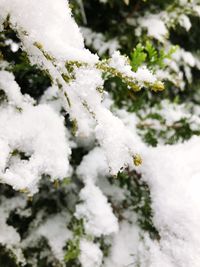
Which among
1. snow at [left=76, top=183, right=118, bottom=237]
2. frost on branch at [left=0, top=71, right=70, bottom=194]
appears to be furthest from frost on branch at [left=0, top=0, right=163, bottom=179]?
snow at [left=76, top=183, right=118, bottom=237]

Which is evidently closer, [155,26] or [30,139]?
[30,139]

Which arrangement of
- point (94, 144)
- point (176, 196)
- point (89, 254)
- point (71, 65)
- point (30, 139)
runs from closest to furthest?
point (71, 65), point (30, 139), point (176, 196), point (89, 254), point (94, 144)

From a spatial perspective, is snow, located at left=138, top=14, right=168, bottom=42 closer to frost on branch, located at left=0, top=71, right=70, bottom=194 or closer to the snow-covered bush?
the snow-covered bush

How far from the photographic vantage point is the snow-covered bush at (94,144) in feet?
4.71

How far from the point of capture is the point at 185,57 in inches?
115

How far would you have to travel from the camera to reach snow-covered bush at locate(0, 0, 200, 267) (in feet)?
4.71

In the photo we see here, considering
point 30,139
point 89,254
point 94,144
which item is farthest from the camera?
point 94,144

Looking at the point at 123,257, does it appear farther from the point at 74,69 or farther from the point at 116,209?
the point at 74,69

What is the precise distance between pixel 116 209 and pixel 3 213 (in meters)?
0.66

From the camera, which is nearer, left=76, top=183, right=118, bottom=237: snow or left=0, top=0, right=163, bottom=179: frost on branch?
left=0, top=0, right=163, bottom=179: frost on branch

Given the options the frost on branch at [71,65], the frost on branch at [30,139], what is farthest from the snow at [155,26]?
the frost on branch at [71,65]

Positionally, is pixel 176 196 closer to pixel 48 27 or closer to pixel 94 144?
pixel 94 144

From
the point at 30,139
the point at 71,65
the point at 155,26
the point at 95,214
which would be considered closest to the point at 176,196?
the point at 95,214

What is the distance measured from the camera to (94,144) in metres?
2.54
